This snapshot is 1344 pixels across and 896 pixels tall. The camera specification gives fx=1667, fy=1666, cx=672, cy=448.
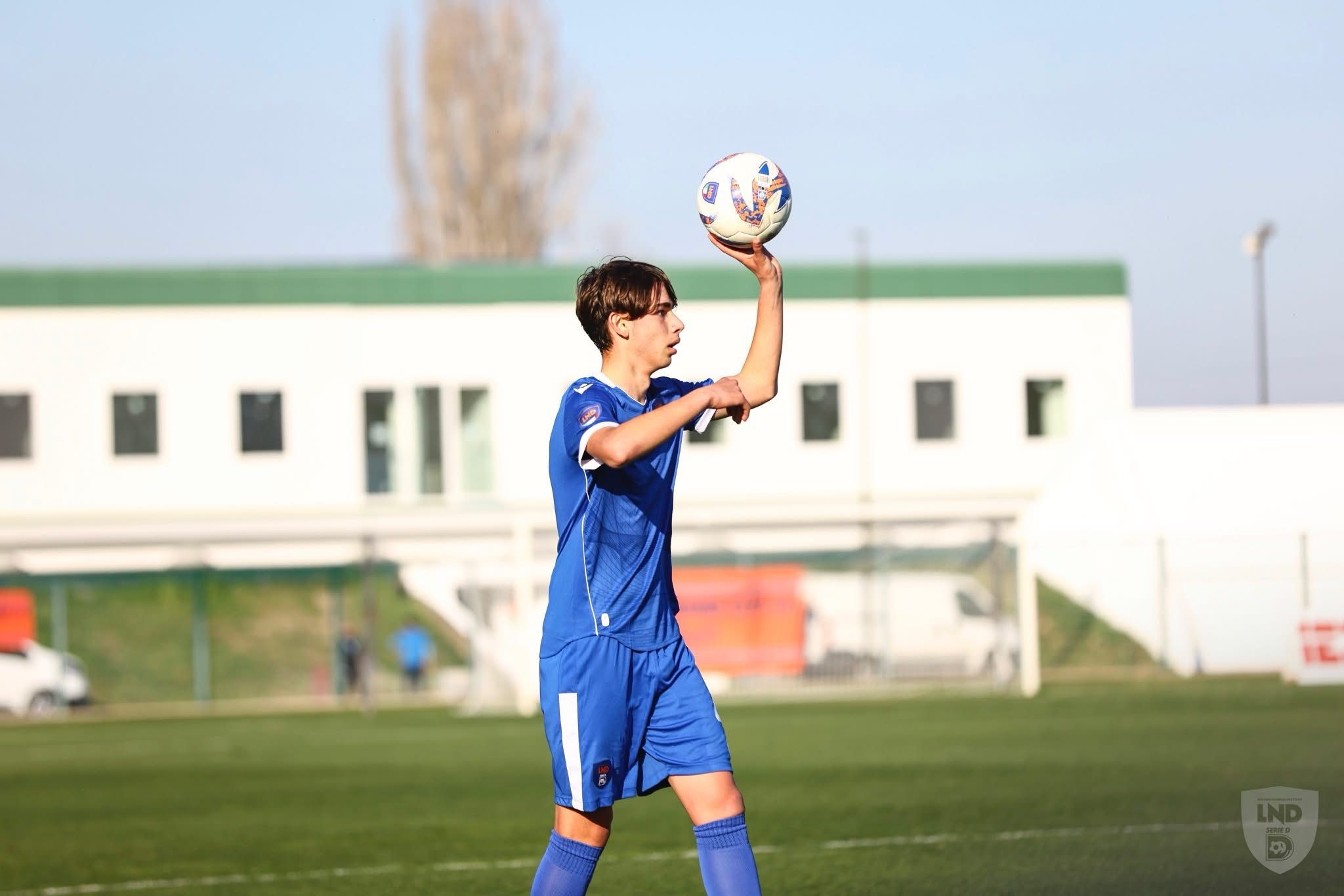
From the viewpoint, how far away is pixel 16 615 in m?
29.7

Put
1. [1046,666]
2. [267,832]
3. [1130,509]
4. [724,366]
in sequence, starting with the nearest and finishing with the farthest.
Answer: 1. [267,832]
2. [1046,666]
3. [1130,509]
4. [724,366]

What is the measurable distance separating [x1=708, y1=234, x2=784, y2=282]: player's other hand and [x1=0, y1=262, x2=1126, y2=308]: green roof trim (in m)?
29.3

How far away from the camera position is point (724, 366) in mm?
Answer: 34750

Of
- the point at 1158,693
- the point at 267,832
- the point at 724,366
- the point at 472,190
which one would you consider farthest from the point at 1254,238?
the point at 267,832

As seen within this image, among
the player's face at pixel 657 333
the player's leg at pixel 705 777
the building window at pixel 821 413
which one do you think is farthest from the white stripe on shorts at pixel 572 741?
the building window at pixel 821 413

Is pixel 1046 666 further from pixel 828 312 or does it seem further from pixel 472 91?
pixel 472 91

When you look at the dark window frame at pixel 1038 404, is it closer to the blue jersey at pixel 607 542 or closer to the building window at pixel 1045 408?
the building window at pixel 1045 408

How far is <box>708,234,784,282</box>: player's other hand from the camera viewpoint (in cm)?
456

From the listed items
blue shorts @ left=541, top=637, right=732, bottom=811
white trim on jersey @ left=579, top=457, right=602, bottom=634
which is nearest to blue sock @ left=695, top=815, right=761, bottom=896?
blue shorts @ left=541, top=637, right=732, bottom=811

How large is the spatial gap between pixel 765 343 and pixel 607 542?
26.6 inches

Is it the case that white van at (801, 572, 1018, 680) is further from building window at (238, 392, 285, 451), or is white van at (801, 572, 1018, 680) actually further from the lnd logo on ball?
building window at (238, 392, 285, 451)

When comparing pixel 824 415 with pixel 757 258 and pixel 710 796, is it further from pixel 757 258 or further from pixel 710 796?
pixel 710 796

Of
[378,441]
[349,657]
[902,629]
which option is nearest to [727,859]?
[902,629]

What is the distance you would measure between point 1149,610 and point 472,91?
24.5 m
